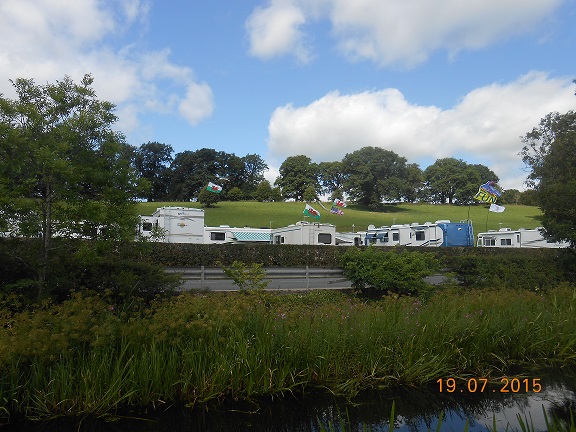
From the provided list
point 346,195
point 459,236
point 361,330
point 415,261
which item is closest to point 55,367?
point 361,330

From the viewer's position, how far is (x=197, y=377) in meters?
4.77

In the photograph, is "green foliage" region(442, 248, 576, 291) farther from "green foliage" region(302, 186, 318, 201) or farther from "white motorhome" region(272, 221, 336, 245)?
"green foliage" region(302, 186, 318, 201)

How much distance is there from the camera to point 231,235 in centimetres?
2759

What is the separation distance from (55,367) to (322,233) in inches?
814


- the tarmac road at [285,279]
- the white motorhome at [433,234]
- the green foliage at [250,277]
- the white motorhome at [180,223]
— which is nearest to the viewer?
the green foliage at [250,277]

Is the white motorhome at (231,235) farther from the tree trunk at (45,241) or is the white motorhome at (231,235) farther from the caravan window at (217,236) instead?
the tree trunk at (45,241)

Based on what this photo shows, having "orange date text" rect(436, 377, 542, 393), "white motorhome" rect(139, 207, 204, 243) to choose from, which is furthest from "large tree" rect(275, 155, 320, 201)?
"orange date text" rect(436, 377, 542, 393)

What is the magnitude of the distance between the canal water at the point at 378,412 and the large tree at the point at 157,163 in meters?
96.7

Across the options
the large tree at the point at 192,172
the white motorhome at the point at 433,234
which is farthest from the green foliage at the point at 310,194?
the white motorhome at the point at 433,234

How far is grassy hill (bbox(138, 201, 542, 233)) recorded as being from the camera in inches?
2105

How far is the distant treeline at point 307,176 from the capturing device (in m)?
85.5

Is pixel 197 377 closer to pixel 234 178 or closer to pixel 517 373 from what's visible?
pixel 517 373

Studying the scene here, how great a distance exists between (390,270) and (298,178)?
84634 mm

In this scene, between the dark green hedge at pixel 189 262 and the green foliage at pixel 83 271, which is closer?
the green foliage at pixel 83 271
